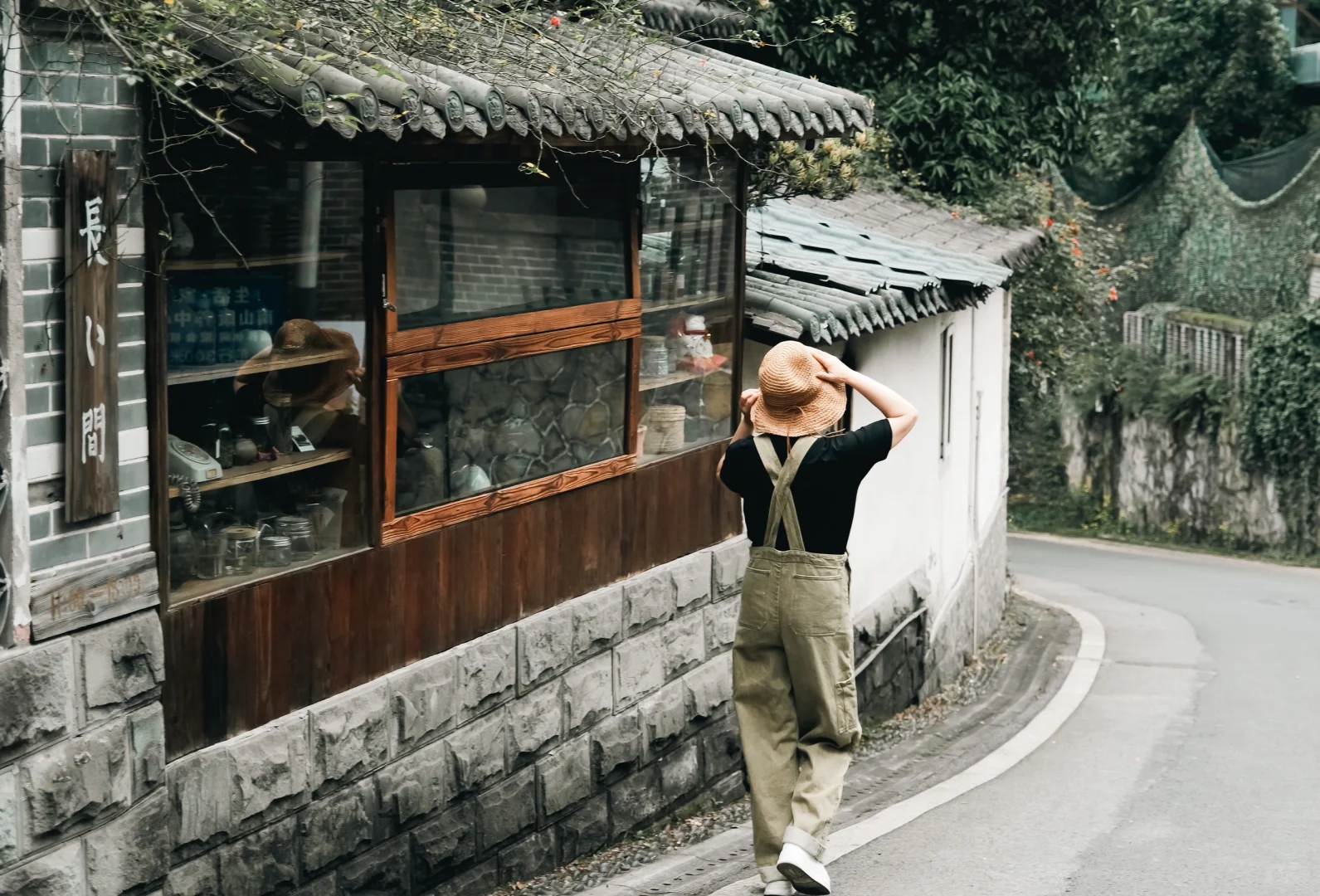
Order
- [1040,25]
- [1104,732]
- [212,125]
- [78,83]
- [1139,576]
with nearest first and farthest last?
[78,83] < [212,125] < [1104,732] < [1040,25] < [1139,576]

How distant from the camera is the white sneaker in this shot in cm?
625

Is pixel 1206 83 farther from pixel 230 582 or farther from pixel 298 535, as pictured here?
pixel 230 582

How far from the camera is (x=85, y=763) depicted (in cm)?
452

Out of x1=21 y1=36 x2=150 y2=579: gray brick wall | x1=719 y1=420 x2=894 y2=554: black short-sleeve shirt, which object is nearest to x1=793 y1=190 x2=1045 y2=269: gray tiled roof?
x1=719 y1=420 x2=894 y2=554: black short-sleeve shirt

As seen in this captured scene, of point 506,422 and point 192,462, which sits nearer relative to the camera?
point 192,462

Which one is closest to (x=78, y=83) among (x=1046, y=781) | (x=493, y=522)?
(x=493, y=522)

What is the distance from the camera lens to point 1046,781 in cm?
945

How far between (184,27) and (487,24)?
6.77ft

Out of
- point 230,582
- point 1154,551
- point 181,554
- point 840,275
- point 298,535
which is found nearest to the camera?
point 181,554

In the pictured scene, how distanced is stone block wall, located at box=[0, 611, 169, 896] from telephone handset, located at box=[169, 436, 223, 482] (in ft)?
1.82

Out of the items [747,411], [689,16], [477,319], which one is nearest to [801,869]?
[747,411]

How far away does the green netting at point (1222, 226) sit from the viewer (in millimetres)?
27172

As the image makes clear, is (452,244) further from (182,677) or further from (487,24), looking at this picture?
(182,677)

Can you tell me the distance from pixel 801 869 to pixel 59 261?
3.57m
